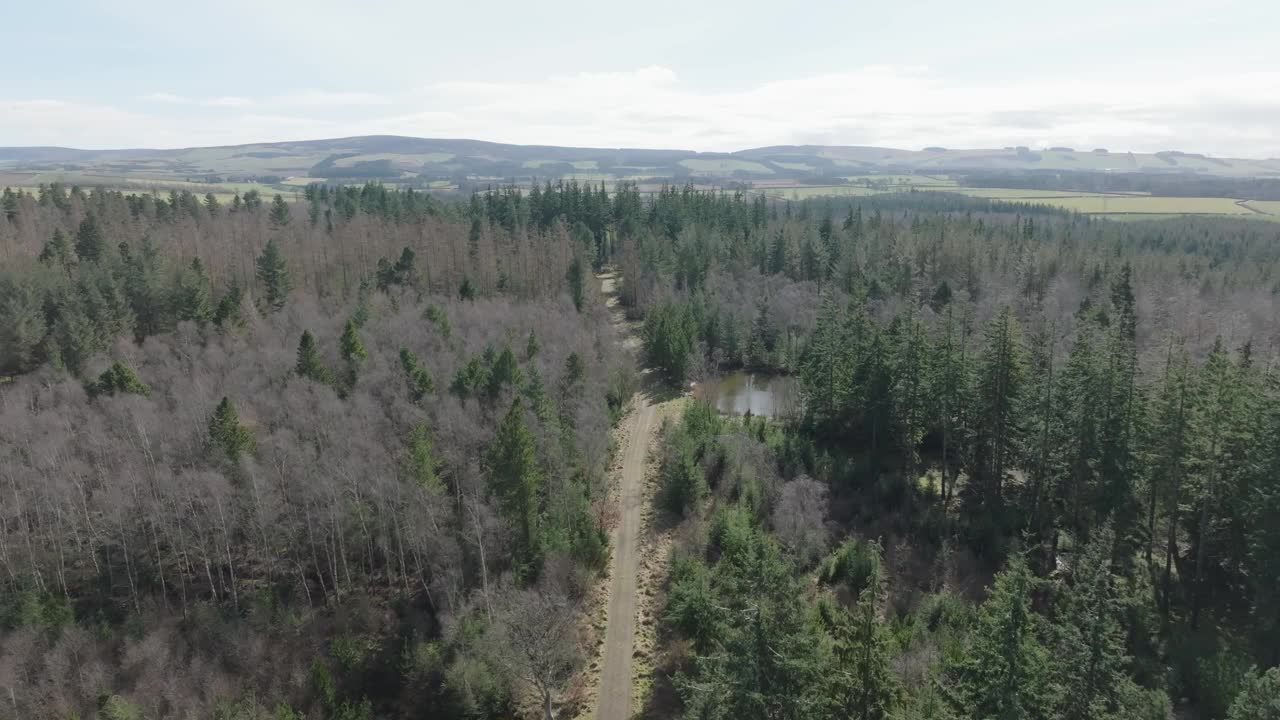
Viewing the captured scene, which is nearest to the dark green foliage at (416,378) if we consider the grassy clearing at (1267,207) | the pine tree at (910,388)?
the pine tree at (910,388)

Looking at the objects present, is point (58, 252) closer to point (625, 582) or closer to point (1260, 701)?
point (625, 582)

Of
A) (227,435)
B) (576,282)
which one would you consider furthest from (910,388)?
(576,282)

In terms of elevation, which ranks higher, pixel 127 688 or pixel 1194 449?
pixel 1194 449

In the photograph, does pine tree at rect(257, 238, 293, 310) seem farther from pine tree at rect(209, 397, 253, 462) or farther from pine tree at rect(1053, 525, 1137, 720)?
pine tree at rect(1053, 525, 1137, 720)

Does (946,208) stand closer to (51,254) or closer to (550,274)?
(550,274)

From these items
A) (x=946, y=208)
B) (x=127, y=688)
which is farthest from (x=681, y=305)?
(x=946, y=208)
